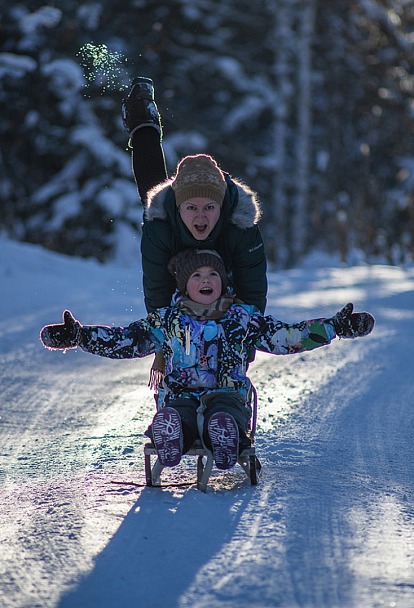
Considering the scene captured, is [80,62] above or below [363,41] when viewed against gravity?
below

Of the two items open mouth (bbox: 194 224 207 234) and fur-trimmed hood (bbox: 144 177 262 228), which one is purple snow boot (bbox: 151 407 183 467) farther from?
fur-trimmed hood (bbox: 144 177 262 228)

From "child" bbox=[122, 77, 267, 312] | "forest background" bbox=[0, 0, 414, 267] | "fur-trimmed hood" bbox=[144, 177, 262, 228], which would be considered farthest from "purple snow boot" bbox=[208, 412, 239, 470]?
"forest background" bbox=[0, 0, 414, 267]

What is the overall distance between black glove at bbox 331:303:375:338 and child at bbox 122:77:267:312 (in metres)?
0.57

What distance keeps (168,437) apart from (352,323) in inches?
31.8

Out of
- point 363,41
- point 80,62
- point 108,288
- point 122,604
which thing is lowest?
point 122,604

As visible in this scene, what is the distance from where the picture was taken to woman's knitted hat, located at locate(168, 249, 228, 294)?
352 cm

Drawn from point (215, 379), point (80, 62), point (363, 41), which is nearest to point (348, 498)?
point (215, 379)

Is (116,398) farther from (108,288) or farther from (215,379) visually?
(108,288)

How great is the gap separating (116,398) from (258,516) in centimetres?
222

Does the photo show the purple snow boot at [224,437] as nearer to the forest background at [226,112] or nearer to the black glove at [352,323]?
the black glove at [352,323]

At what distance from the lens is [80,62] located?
13.4 meters

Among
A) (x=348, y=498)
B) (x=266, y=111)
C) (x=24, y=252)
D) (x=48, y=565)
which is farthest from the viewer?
(x=266, y=111)

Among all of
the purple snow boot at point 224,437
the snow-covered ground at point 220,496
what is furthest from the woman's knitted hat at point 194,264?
the snow-covered ground at point 220,496

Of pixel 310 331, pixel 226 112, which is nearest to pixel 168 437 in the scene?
pixel 310 331
